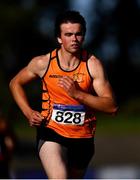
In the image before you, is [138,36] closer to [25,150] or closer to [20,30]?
[20,30]

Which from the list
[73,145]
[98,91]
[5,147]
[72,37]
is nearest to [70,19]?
[72,37]

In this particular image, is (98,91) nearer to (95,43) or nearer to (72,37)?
(72,37)

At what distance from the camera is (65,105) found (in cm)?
761

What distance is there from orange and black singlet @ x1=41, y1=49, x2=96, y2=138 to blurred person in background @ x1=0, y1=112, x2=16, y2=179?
1.49 meters

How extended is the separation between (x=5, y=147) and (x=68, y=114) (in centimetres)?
184

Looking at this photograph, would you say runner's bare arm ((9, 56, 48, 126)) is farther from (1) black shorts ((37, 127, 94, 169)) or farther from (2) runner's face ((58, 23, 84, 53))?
(2) runner's face ((58, 23, 84, 53))

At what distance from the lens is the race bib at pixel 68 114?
759cm

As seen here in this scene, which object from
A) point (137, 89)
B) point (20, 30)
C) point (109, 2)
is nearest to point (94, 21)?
point (109, 2)

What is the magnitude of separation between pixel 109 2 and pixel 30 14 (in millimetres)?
9083

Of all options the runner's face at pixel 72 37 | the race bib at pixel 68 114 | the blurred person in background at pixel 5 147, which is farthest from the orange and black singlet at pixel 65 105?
the blurred person in background at pixel 5 147

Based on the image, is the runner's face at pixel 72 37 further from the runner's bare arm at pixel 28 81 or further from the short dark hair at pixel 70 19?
the runner's bare arm at pixel 28 81

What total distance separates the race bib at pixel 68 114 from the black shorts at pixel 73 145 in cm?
15

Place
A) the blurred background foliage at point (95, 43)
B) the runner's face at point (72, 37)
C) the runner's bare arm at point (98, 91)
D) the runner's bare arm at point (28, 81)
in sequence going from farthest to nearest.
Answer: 1. the blurred background foliage at point (95, 43)
2. the runner's bare arm at point (28, 81)
3. the runner's face at point (72, 37)
4. the runner's bare arm at point (98, 91)

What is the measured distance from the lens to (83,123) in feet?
25.3
